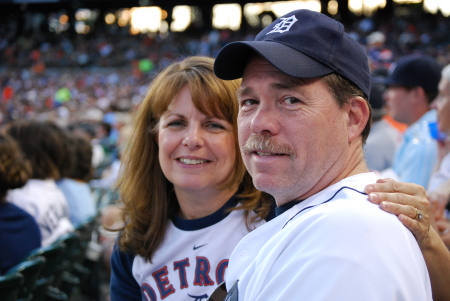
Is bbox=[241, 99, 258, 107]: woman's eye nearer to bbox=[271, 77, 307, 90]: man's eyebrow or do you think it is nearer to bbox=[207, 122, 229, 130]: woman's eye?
bbox=[271, 77, 307, 90]: man's eyebrow

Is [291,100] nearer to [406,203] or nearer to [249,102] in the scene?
[249,102]

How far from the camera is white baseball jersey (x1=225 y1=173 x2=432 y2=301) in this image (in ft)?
2.63

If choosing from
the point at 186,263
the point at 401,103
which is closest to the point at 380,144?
the point at 401,103

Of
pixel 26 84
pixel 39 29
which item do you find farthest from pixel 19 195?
pixel 39 29

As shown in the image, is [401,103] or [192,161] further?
[401,103]

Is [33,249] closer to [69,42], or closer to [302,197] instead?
[302,197]

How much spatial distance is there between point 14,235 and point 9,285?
1.84 ft

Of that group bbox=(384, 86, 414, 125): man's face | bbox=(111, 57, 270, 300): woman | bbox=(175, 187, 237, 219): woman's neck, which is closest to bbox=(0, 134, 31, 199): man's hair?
bbox=(111, 57, 270, 300): woman

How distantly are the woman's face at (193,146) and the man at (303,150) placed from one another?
0.47 m

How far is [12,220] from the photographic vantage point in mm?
2719

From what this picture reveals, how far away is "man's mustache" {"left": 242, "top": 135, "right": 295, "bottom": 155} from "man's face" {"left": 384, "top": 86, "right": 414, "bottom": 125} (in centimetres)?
285

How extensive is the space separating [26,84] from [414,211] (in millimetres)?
28476

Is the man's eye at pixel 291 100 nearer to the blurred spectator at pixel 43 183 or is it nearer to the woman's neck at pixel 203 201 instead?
the woman's neck at pixel 203 201

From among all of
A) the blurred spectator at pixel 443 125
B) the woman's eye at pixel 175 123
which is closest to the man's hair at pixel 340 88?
the woman's eye at pixel 175 123
